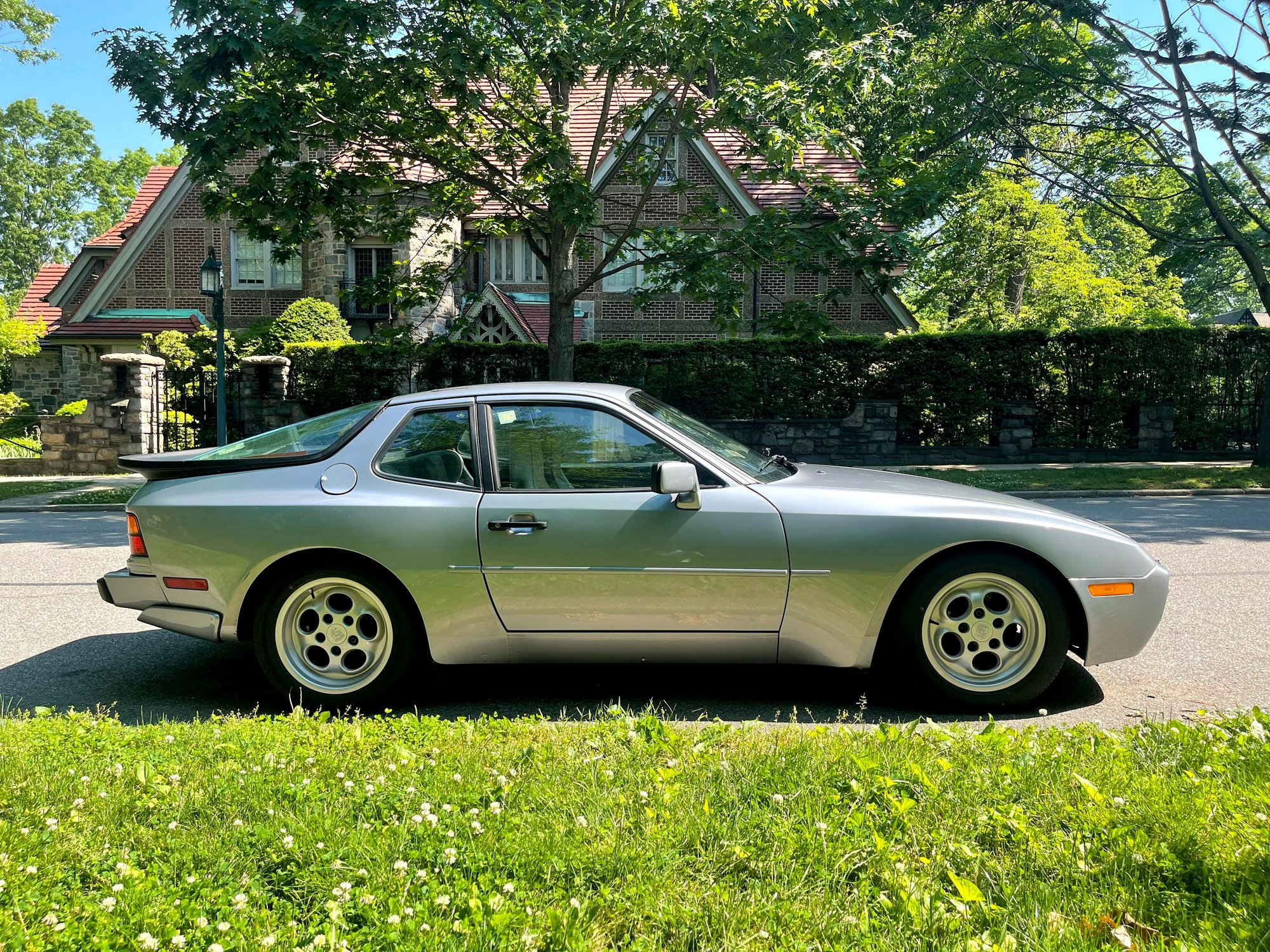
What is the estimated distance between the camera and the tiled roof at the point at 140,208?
30.8 metres

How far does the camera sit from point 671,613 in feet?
14.3

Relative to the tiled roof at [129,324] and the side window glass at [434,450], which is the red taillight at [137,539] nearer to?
the side window glass at [434,450]

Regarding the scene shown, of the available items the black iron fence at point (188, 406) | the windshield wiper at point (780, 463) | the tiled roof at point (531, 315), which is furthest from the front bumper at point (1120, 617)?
the tiled roof at point (531, 315)

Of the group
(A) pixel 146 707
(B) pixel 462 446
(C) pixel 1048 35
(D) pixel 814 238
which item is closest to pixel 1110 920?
(B) pixel 462 446

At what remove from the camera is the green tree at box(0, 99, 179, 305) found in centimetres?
6275

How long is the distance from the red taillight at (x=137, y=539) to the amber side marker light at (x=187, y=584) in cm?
18

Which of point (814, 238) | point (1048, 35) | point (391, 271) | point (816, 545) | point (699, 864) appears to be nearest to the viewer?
point (699, 864)

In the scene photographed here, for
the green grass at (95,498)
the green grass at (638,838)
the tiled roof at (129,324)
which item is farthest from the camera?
the tiled roof at (129,324)

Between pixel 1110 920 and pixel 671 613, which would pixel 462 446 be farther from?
pixel 1110 920

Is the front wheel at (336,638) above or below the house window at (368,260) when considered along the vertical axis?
below

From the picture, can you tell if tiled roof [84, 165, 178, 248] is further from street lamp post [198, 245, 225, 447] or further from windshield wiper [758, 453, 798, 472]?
windshield wiper [758, 453, 798, 472]

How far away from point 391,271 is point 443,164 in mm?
2871

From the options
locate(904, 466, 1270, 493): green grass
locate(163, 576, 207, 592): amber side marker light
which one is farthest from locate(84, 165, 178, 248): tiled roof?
locate(163, 576, 207, 592): amber side marker light

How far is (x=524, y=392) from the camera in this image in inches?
189
